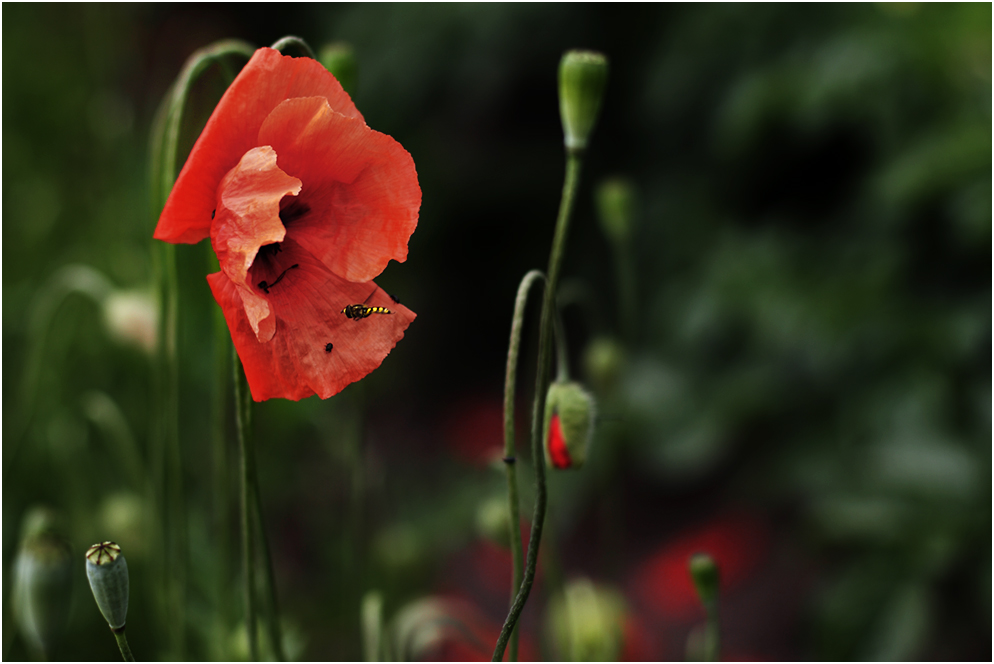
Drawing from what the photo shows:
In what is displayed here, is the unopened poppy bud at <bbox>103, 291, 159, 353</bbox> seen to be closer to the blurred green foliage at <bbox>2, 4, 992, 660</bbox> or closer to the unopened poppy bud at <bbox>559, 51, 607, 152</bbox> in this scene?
the blurred green foliage at <bbox>2, 4, 992, 660</bbox>

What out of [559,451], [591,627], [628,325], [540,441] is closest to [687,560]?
[628,325]

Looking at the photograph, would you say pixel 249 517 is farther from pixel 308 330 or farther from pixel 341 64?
pixel 341 64

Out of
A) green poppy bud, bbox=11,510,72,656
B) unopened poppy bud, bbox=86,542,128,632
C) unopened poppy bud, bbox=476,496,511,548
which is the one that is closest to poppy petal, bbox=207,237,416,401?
unopened poppy bud, bbox=86,542,128,632

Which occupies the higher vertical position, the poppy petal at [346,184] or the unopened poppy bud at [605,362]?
the poppy petal at [346,184]

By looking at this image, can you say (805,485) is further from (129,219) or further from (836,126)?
(129,219)

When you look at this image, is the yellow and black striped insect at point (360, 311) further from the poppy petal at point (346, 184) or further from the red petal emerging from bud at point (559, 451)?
the red petal emerging from bud at point (559, 451)

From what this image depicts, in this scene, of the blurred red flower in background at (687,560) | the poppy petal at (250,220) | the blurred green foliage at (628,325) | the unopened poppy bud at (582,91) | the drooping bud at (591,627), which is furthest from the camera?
the blurred red flower in background at (687,560)

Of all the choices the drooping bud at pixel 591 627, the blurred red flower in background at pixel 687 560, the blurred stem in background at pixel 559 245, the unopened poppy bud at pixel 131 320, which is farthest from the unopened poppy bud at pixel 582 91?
the blurred red flower in background at pixel 687 560
